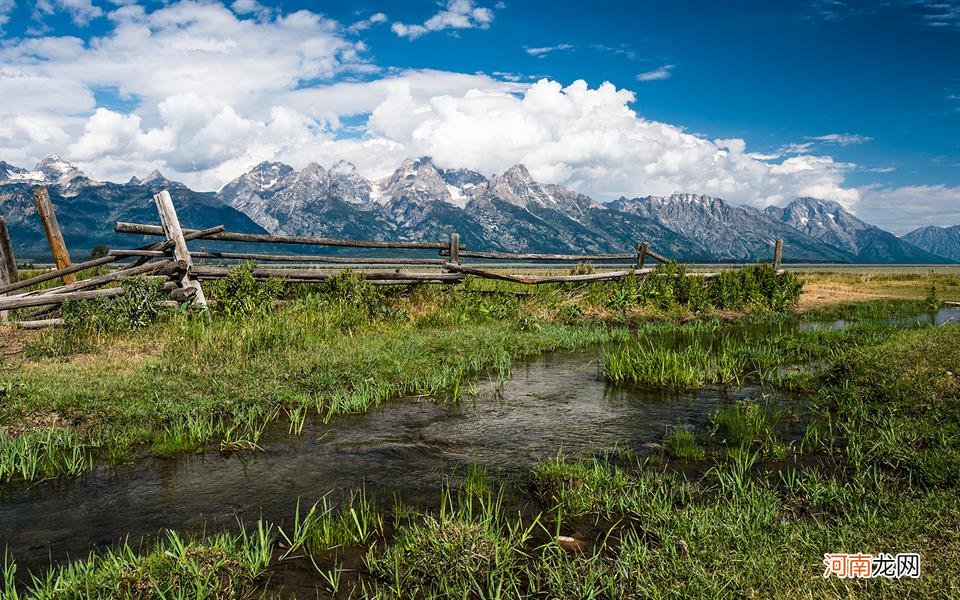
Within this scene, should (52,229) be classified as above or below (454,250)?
above

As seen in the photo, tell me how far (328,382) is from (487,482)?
11.9 ft

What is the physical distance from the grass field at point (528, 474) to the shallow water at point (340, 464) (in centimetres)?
28

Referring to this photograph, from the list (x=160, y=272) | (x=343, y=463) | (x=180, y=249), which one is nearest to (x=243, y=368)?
(x=343, y=463)

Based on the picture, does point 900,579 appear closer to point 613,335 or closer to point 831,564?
point 831,564

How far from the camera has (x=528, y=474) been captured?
4719 mm

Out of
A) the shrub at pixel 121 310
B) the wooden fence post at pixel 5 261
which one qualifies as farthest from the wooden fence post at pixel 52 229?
the shrub at pixel 121 310

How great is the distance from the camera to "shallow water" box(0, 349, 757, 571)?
3846 mm

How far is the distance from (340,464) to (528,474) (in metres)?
1.76

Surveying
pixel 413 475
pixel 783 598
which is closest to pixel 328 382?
pixel 413 475

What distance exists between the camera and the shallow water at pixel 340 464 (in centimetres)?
385

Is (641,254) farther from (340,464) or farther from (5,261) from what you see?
(5,261)

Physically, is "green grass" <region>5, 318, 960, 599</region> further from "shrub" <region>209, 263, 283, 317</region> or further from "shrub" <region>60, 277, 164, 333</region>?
"shrub" <region>209, 263, 283, 317</region>

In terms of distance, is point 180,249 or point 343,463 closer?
point 343,463

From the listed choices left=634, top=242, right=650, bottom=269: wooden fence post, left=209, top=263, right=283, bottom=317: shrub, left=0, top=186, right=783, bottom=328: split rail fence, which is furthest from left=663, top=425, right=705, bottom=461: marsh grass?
Result: left=634, top=242, right=650, bottom=269: wooden fence post
